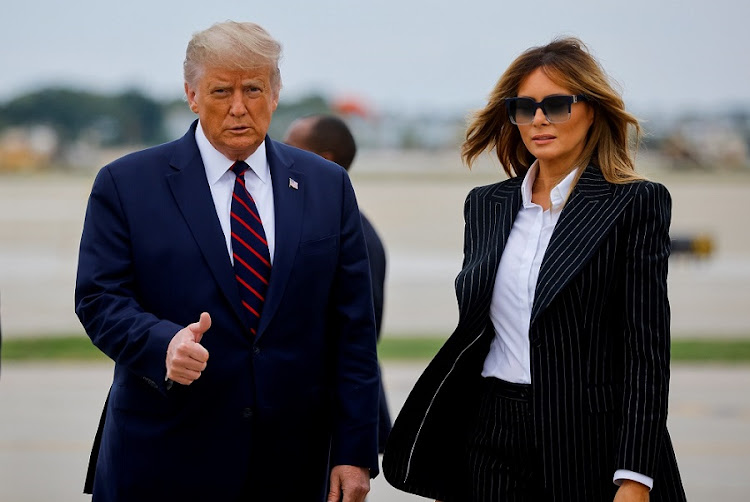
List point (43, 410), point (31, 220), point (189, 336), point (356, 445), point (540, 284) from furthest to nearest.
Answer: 1. point (31, 220)
2. point (43, 410)
3. point (356, 445)
4. point (540, 284)
5. point (189, 336)

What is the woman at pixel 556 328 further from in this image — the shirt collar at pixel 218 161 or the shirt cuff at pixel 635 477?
the shirt collar at pixel 218 161

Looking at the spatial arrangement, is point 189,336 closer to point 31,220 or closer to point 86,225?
point 86,225

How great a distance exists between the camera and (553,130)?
9.97 ft

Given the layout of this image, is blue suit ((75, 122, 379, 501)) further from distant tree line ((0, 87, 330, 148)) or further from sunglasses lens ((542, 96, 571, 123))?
distant tree line ((0, 87, 330, 148))

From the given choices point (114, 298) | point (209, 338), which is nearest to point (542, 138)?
point (209, 338)

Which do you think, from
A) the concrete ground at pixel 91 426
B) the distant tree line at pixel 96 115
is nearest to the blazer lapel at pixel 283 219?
the concrete ground at pixel 91 426

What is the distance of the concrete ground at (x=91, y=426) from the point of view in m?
6.55

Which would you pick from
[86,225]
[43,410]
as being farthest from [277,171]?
[43,410]

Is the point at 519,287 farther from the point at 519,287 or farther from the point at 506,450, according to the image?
the point at 506,450

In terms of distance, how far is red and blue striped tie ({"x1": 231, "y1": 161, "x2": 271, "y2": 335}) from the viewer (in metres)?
2.96

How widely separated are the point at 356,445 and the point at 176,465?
18.8 inches

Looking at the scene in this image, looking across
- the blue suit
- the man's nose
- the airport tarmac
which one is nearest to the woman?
the blue suit

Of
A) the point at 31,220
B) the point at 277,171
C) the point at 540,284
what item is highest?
the point at 31,220

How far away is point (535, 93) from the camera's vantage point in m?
3.08
